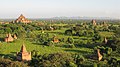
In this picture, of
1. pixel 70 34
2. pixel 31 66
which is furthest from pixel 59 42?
pixel 31 66

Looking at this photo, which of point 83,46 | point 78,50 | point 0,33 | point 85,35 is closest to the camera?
point 78,50

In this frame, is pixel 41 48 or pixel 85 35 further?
pixel 85 35

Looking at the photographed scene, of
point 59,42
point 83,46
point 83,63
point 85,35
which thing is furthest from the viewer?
point 85,35

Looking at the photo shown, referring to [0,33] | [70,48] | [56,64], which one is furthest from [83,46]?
[0,33]

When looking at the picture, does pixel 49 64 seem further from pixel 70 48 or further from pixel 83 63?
pixel 70 48

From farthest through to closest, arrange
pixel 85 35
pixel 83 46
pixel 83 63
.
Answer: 1. pixel 85 35
2. pixel 83 46
3. pixel 83 63

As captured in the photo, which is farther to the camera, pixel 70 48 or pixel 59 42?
pixel 59 42

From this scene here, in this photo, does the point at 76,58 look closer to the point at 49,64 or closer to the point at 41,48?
the point at 49,64

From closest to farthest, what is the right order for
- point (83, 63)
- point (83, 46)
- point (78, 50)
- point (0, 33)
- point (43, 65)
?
point (43, 65) < point (83, 63) < point (78, 50) < point (83, 46) < point (0, 33)

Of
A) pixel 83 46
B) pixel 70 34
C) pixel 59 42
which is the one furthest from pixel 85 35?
pixel 83 46
